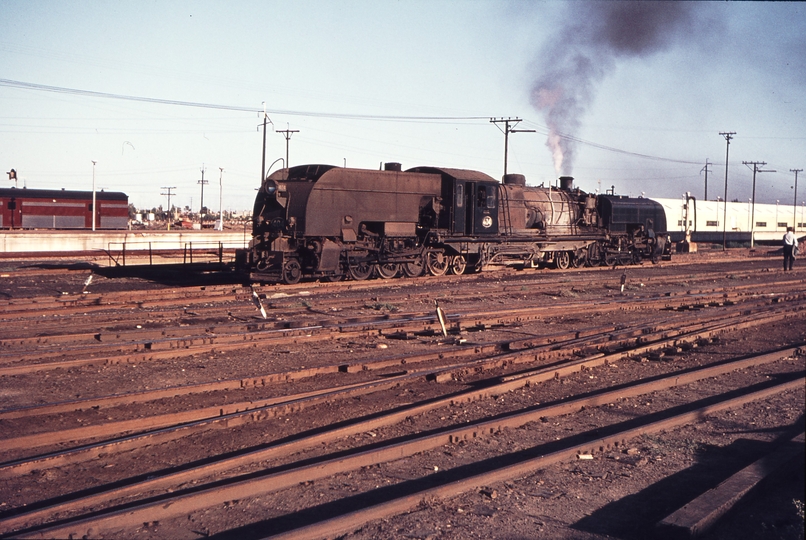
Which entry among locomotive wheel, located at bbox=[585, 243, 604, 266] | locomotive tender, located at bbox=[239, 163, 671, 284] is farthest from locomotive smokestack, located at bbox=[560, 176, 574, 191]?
locomotive wheel, located at bbox=[585, 243, 604, 266]

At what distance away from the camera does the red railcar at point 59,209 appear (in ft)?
162

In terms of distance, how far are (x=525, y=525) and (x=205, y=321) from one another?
30.6 feet

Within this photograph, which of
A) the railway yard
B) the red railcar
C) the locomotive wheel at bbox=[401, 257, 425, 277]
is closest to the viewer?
the railway yard

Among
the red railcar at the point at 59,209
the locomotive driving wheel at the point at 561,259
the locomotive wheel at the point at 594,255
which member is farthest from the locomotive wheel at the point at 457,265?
the red railcar at the point at 59,209

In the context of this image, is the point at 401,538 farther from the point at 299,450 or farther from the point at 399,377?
the point at 399,377

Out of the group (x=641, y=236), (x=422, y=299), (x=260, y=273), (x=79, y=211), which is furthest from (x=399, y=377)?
(x=79, y=211)

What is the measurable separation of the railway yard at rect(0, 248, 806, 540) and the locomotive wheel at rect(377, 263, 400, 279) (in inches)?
271

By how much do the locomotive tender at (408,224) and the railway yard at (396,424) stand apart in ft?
17.2

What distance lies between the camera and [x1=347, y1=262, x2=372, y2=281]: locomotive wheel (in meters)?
20.2

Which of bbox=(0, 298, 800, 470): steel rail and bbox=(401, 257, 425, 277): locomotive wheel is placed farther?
bbox=(401, 257, 425, 277): locomotive wheel

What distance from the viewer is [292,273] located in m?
19.3

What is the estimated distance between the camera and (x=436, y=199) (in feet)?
71.6

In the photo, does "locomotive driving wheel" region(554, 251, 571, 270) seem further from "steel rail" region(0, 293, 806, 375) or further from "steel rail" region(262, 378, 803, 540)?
"steel rail" region(262, 378, 803, 540)

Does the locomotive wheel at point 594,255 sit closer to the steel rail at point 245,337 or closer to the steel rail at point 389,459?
the steel rail at point 245,337
